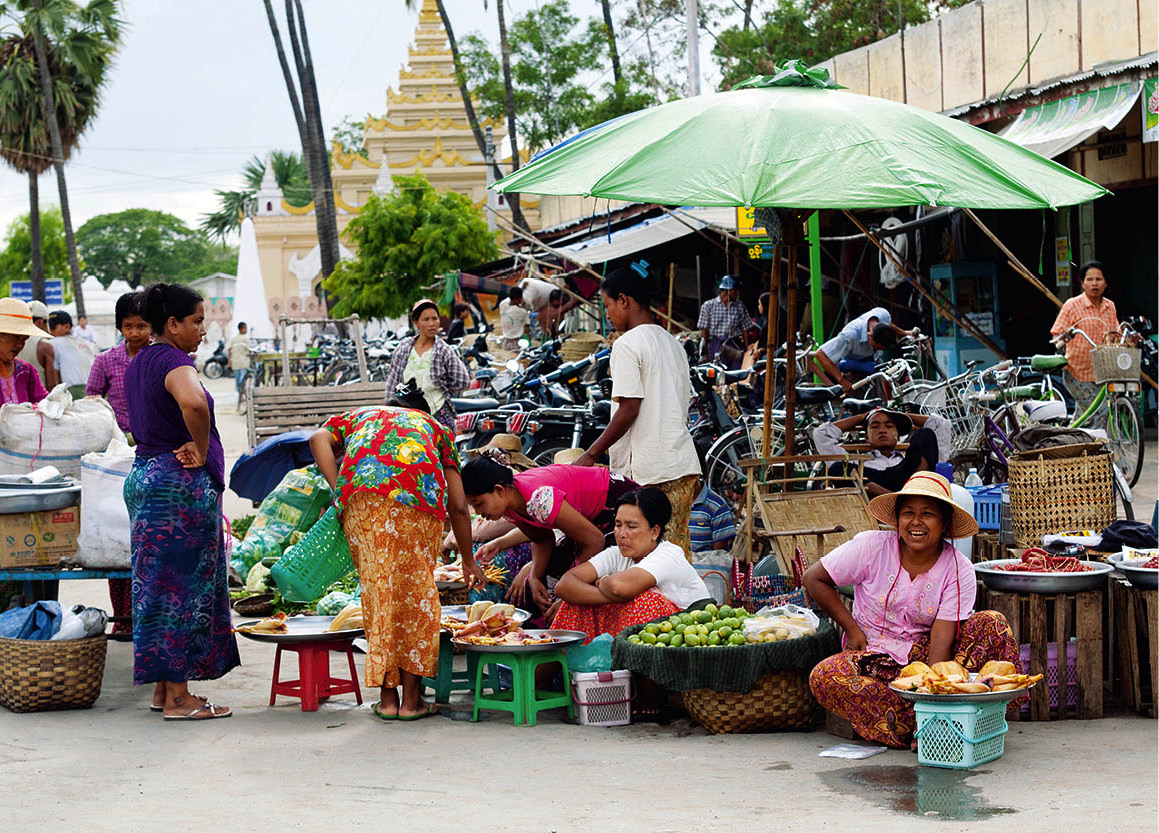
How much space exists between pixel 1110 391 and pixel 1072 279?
5.52 meters

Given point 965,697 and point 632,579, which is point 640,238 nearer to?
point 632,579

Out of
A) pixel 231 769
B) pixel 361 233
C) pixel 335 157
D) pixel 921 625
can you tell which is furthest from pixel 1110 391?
pixel 335 157

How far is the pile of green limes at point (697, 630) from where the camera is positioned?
5438 millimetres

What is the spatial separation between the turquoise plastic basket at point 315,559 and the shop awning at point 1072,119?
736cm

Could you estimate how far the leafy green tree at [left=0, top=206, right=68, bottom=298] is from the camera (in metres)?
68.1

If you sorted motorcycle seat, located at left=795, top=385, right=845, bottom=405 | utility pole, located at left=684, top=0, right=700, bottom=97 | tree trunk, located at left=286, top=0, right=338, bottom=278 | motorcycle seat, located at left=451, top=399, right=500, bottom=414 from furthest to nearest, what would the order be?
tree trunk, located at left=286, top=0, right=338, bottom=278
utility pole, located at left=684, top=0, right=700, bottom=97
motorcycle seat, located at left=451, top=399, right=500, bottom=414
motorcycle seat, located at left=795, top=385, right=845, bottom=405

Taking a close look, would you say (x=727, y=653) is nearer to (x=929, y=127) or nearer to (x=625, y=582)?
(x=625, y=582)

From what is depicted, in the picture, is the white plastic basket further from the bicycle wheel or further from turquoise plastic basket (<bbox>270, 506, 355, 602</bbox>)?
the bicycle wheel

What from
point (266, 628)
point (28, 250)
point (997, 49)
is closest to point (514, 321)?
point (997, 49)

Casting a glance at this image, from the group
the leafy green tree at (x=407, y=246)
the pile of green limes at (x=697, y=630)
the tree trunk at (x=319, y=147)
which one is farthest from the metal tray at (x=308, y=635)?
the tree trunk at (x=319, y=147)

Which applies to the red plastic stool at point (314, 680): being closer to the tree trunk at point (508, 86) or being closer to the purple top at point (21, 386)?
the purple top at point (21, 386)

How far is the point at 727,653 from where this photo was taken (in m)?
5.31

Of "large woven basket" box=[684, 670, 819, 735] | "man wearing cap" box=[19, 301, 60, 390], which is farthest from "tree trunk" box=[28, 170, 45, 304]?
"large woven basket" box=[684, 670, 819, 735]

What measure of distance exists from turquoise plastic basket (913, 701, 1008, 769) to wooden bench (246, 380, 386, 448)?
992 centimetres
